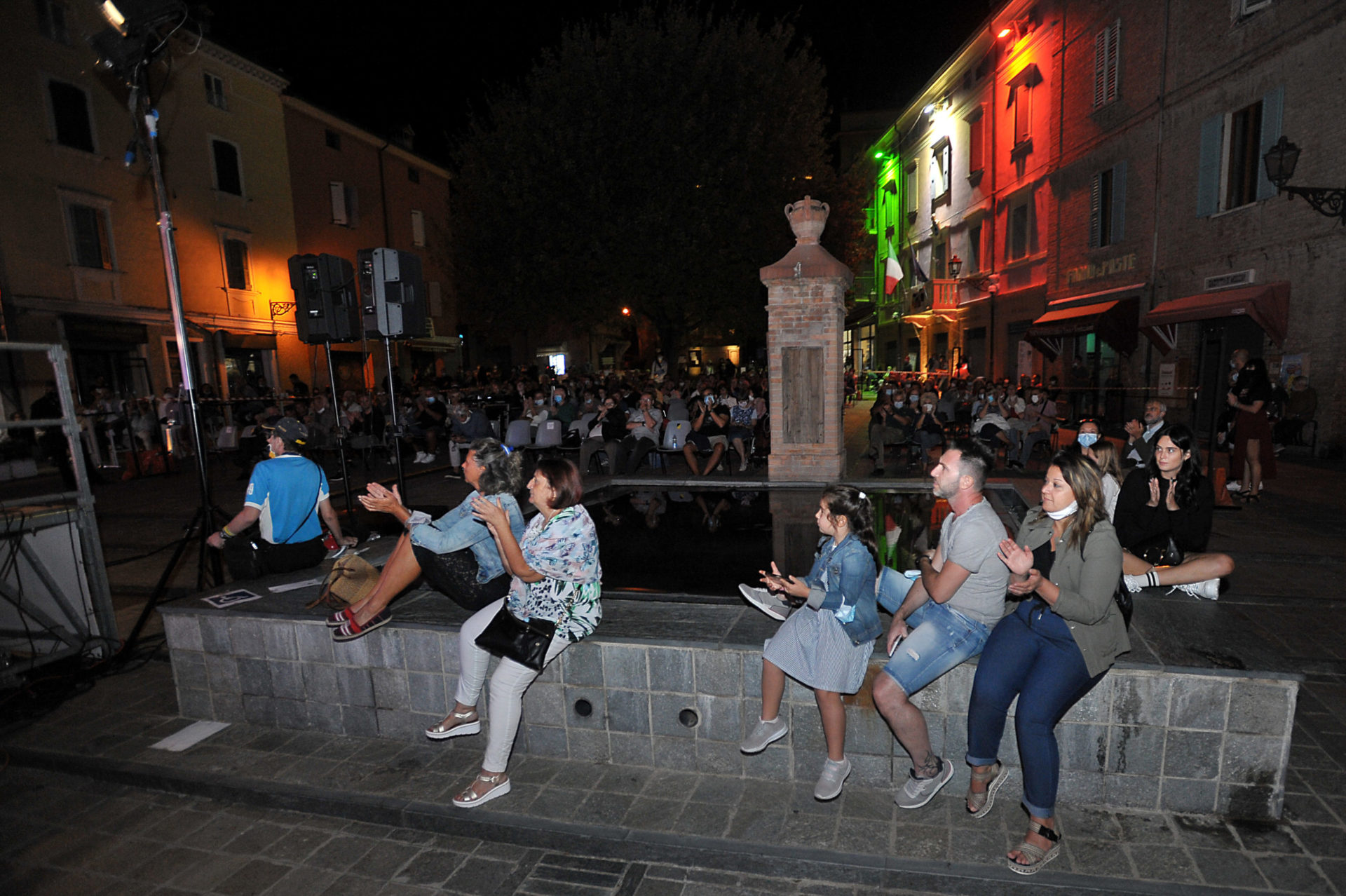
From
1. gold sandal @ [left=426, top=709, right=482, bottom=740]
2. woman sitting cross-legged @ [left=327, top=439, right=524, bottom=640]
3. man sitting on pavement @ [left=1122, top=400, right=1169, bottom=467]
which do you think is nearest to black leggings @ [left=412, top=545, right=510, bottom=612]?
woman sitting cross-legged @ [left=327, top=439, right=524, bottom=640]

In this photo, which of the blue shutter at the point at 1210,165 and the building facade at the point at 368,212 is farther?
the building facade at the point at 368,212

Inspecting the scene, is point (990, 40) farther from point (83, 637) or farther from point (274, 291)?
point (83, 637)

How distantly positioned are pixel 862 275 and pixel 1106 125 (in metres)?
21.8

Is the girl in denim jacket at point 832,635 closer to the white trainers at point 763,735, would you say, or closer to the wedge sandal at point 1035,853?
the white trainers at point 763,735

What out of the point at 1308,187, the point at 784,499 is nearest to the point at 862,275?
the point at 1308,187

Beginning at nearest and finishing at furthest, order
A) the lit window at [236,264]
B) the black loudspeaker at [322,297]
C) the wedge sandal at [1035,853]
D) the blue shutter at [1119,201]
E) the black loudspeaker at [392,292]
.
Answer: the wedge sandal at [1035,853], the black loudspeaker at [392,292], the black loudspeaker at [322,297], the blue shutter at [1119,201], the lit window at [236,264]

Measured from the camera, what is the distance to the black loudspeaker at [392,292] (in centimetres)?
646

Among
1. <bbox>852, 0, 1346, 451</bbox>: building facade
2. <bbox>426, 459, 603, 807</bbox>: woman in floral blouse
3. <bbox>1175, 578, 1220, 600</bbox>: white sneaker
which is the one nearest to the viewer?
<bbox>426, 459, 603, 807</bbox>: woman in floral blouse

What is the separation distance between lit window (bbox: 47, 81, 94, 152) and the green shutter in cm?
2573

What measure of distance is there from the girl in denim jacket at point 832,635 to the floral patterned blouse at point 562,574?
0.97 m

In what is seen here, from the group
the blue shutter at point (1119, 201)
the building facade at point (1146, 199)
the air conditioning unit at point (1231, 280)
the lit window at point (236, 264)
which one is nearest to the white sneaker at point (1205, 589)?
the building facade at point (1146, 199)

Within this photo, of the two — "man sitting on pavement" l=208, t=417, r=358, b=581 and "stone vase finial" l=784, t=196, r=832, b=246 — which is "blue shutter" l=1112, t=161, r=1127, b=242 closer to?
"stone vase finial" l=784, t=196, r=832, b=246

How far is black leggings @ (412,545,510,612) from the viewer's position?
396 cm

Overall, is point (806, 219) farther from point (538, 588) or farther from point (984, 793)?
point (984, 793)
